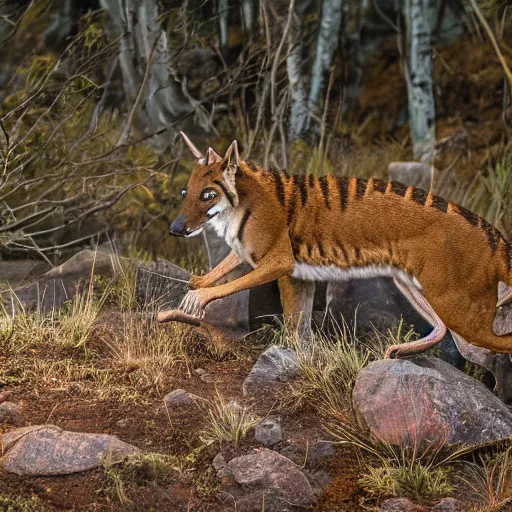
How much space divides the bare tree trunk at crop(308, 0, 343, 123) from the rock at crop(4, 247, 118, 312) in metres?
4.77

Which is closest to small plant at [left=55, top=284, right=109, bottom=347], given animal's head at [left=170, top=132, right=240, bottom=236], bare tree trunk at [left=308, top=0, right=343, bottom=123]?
animal's head at [left=170, top=132, right=240, bottom=236]

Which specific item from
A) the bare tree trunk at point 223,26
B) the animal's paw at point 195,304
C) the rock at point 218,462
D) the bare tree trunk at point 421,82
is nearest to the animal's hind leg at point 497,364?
the animal's paw at point 195,304

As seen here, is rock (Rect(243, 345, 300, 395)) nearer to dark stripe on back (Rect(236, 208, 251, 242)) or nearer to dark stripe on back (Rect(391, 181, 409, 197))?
dark stripe on back (Rect(236, 208, 251, 242))

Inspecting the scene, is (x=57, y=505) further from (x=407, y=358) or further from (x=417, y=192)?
(x=417, y=192)

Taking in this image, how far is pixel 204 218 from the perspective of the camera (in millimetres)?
6754

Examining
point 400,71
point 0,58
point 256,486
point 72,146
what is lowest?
point 400,71

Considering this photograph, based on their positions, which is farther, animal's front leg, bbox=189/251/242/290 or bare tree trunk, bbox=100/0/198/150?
bare tree trunk, bbox=100/0/198/150

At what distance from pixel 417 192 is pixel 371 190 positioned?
0.31 meters

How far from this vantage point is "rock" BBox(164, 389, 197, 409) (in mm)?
6703

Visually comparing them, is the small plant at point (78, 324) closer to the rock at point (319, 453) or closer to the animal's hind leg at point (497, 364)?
the rock at point (319, 453)

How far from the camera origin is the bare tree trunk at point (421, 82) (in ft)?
42.4

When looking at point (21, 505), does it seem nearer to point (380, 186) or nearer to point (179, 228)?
point (179, 228)

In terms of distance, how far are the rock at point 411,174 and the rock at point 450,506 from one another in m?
5.58

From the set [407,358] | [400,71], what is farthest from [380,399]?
[400,71]
